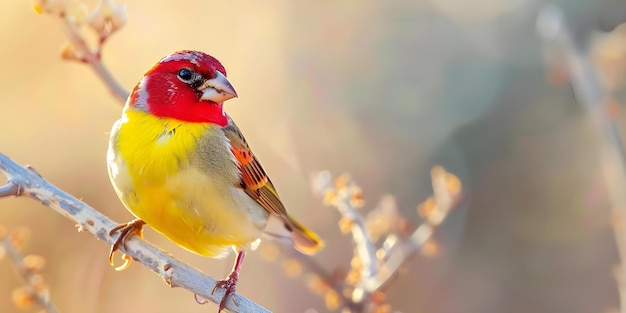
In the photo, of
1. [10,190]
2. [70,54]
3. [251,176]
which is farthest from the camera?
[251,176]

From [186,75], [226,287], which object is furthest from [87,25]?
[226,287]

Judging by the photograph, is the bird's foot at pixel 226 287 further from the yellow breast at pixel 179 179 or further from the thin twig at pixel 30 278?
the thin twig at pixel 30 278

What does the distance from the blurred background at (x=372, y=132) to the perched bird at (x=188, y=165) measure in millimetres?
1751

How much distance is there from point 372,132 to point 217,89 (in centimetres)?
351

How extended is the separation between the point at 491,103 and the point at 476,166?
638 millimetres

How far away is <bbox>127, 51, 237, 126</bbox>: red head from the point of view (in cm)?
295

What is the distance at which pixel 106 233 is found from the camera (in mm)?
2852

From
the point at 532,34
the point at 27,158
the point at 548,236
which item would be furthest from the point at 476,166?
the point at 27,158

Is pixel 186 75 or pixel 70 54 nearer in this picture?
pixel 70 54

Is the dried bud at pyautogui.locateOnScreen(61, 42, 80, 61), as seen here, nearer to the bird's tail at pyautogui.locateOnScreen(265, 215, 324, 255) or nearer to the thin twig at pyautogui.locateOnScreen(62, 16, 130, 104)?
the thin twig at pyautogui.locateOnScreen(62, 16, 130, 104)

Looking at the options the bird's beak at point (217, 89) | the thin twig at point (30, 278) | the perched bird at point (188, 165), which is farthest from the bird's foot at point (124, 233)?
the bird's beak at point (217, 89)

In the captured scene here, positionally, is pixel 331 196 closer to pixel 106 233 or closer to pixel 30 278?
pixel 106 233

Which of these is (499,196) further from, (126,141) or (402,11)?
(126,141)

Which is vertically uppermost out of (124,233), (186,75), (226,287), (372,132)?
(186,75)
